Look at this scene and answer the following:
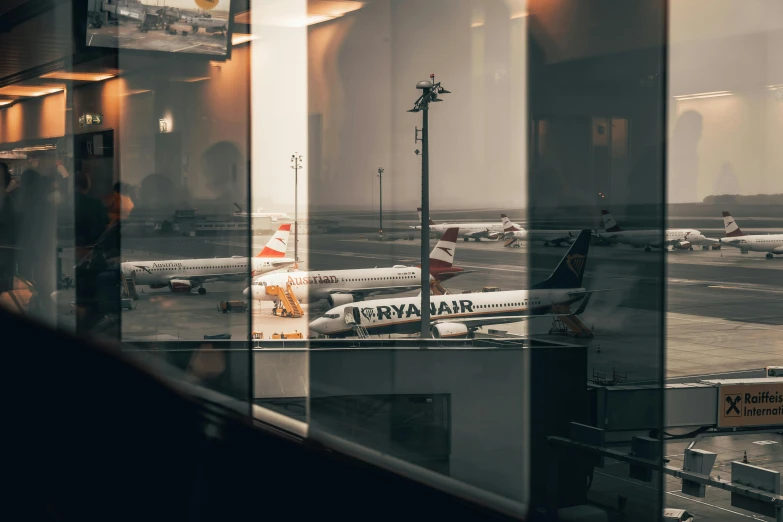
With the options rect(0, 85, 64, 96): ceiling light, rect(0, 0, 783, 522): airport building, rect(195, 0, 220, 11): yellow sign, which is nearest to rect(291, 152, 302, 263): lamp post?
rect(0, 0, 783, 522): airport building

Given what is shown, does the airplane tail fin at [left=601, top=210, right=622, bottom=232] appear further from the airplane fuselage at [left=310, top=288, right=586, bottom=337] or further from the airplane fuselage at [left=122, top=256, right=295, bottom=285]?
the airplane fuselage at [left=122, top=256, right=295, bottom=285]

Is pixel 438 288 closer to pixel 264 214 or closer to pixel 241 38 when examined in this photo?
pixel 264 214

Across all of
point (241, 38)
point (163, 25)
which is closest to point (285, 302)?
point (241, 38)

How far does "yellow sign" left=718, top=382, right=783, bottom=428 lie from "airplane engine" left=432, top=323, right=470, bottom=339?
1.30 meters

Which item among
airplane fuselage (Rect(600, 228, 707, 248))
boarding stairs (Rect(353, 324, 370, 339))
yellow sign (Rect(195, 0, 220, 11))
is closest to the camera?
airplane fuselage (Rect(600, 228, 707, 248))

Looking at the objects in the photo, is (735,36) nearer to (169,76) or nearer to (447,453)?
(447,453)

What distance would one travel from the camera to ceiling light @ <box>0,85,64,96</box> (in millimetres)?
4942

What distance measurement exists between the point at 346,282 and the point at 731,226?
190 cm

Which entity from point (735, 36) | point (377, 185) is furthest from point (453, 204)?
point (735, 36)

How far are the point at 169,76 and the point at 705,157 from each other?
2.65m

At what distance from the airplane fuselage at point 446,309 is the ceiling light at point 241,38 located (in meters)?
1.28

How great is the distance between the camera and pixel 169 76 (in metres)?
4.00

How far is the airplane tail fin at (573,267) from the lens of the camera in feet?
8.72

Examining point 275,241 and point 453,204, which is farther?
point 275,241
